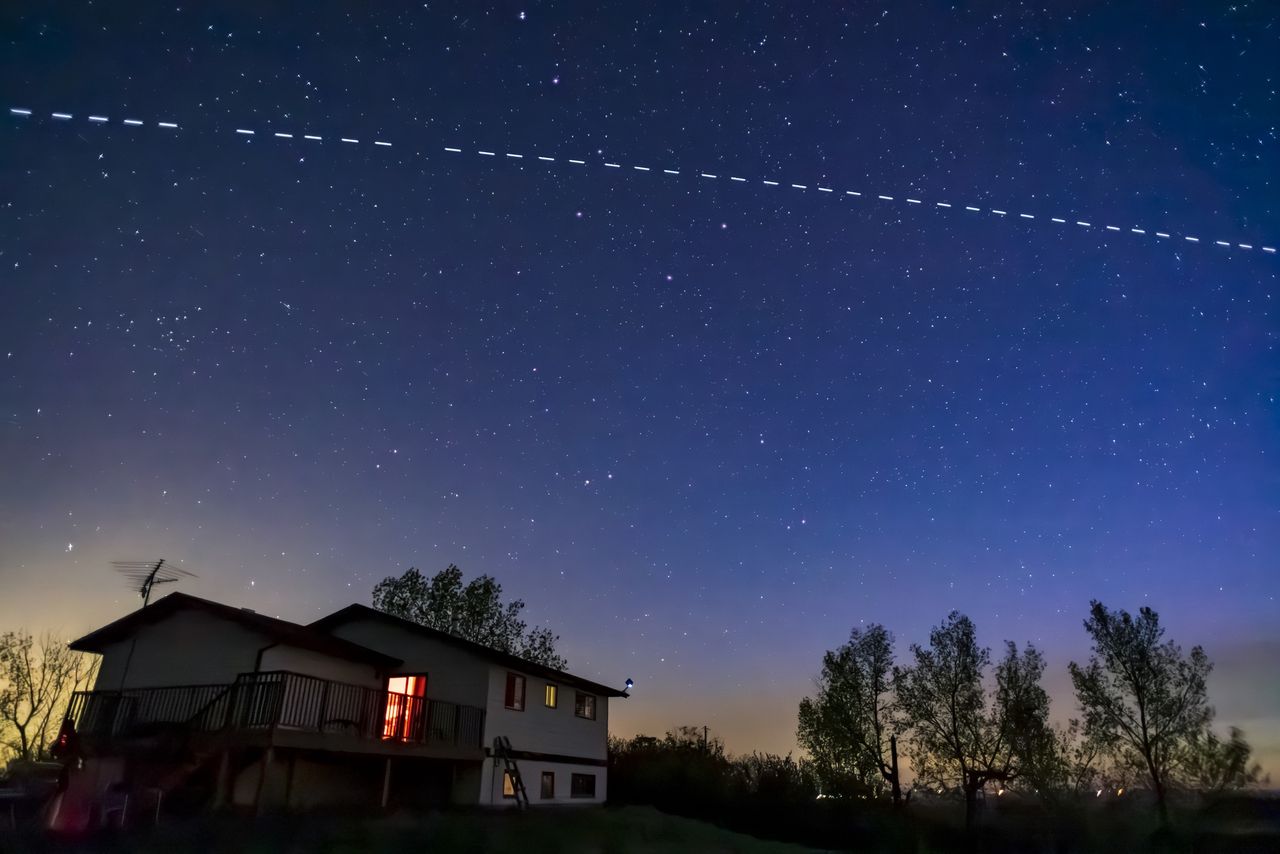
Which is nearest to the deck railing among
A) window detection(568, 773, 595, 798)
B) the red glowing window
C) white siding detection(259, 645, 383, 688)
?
the red glowing window

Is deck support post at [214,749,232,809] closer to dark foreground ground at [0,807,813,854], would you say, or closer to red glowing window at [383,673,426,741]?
dark foreground ground at [0,807,813,854]

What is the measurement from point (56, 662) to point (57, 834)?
4468 centimetres

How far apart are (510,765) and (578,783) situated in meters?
5.58

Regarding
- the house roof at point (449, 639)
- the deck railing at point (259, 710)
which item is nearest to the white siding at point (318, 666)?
the deck railing at point (259, 710)

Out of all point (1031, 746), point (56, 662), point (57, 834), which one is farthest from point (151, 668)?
point (1031, 746)

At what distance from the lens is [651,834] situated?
23844mm

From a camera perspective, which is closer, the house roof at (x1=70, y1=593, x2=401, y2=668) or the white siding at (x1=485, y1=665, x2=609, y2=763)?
the house roof at (x1=70, y1=593, x2=401, y2=668)

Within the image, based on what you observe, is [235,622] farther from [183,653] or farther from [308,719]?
[308,719]

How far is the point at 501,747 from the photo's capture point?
87.0ft

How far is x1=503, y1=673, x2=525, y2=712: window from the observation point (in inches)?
1095

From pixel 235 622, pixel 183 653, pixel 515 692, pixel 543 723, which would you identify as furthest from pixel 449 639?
pixel 183 653

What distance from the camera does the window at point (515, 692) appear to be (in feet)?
91.2

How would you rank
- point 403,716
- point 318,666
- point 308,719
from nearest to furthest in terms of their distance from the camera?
point 308,719, point 318,666, point 403,716

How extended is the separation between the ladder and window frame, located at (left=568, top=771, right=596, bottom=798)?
399cm
